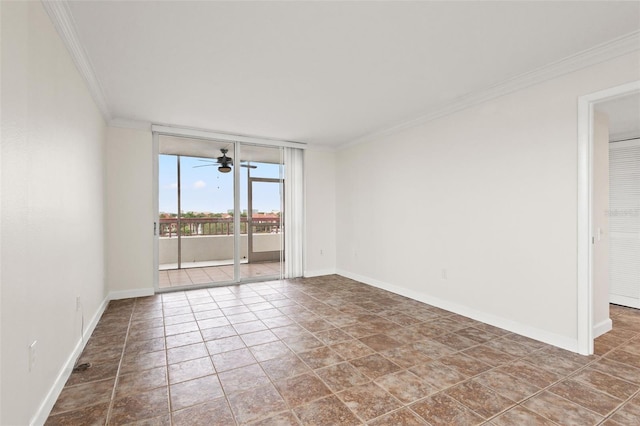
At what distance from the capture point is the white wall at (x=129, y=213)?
4180 mm

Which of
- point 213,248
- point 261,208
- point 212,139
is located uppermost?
point 212,139

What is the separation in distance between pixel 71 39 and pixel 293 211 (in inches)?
150

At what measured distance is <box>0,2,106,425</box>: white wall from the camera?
1360 mm

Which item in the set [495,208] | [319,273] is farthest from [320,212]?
[495,208]

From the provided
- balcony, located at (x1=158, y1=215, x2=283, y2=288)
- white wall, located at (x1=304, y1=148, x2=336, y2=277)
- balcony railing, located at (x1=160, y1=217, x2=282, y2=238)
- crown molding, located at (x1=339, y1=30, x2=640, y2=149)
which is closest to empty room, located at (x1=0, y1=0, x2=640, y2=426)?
crown molding, located at (x1=339, y1=30, x2=640, y2=149)

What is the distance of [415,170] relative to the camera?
166 inches

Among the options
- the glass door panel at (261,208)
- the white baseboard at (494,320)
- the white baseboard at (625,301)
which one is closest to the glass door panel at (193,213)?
the glass door panel at (261,208)

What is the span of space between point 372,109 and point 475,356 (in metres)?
2.90

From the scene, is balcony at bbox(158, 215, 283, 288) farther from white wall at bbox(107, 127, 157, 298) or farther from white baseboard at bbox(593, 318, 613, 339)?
white baseboard at bbox(593, 318, 613, 339)

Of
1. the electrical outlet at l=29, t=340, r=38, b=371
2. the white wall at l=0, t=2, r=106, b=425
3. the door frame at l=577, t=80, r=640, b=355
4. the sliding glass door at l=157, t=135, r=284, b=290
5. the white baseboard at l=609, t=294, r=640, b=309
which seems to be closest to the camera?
the white wall at l=0, t=2, r=106, b=425

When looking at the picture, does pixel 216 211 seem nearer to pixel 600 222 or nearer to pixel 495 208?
pixel 495 208

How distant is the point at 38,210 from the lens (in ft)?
5.64

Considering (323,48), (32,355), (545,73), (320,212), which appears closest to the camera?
(32,355)

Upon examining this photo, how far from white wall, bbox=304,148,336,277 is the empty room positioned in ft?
2.84
